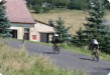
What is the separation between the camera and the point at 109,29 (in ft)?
150

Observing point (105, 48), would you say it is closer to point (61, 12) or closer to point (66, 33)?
point (66, 33)

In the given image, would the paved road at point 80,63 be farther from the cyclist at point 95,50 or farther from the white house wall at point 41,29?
the white house wall at point 41,29

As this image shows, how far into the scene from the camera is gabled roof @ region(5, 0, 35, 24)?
4975cm

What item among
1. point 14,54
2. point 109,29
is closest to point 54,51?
point 14,54

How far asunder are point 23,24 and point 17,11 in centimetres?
472

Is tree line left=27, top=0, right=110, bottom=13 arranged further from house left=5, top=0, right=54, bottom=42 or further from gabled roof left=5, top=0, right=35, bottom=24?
gabled roof left=5, top=0, right=35, bottom=24

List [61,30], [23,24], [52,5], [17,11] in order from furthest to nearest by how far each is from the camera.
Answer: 1. [52,5]
2. [61,30]
3. [23,24]
4. [17,11]

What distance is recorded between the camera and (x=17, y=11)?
52656mm

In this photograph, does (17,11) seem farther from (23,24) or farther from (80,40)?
(80,40)

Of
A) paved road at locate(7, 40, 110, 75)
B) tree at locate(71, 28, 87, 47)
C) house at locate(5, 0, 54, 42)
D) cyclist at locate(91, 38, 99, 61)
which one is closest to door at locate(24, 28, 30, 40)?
house at locate(5, 0, 54, 42)

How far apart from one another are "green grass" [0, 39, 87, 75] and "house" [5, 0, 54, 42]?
34459 millimetres

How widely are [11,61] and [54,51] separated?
44.6 ft

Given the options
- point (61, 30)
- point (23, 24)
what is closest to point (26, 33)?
point (23, 24)

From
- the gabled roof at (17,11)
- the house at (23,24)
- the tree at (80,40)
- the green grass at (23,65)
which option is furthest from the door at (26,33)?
the green grass at (23,65)
